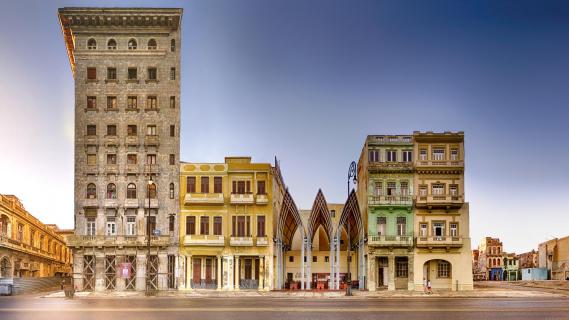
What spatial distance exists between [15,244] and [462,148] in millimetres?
52965

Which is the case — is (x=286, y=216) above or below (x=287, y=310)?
above

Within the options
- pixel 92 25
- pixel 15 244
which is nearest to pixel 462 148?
pixel 92 25

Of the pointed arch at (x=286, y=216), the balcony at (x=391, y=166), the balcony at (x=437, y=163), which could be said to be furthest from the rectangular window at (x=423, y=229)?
the pointed arch at (x=286, y=216)

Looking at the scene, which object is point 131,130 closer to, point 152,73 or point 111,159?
point 111,159

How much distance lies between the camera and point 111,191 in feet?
239

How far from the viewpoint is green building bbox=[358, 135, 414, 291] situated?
74.2m

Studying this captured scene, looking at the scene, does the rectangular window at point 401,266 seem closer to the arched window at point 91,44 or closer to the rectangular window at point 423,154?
the rectangular window at point 423,154

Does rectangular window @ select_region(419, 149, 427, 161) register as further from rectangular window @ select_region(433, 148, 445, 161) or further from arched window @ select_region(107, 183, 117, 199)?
arched window @ select_region(107, 183, 117, 199)

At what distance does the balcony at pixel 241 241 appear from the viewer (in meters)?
71.9

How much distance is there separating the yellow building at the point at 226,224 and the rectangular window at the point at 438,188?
17.6 meters

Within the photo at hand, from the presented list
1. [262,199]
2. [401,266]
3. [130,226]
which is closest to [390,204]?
[401,266]

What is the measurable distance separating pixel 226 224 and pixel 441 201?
2309cm

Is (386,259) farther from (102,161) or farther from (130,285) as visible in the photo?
(102,161)

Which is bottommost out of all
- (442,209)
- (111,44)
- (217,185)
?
(442,209)
